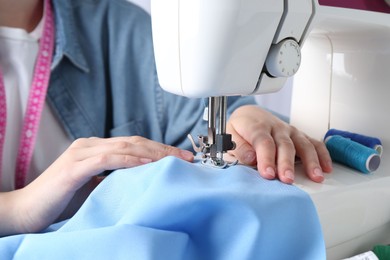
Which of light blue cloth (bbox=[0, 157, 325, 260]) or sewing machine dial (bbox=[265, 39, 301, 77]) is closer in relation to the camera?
light blue cloth (bbox=[0, 157, 325, 260])

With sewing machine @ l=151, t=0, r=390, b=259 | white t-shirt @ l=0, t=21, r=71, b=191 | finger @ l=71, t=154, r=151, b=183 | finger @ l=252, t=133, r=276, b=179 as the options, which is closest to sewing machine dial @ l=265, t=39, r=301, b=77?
sewing machine @ l=151, t=0, r=390, b=259

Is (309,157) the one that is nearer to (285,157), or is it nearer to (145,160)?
(285,157)

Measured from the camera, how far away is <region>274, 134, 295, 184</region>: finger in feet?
1.86

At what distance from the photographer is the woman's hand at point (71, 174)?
0.61m

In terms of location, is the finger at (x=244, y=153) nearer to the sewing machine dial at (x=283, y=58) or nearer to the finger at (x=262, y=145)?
the finger at (x=262, y=145)

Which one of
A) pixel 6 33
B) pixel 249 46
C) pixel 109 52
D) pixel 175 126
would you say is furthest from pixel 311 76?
pixel 6 33

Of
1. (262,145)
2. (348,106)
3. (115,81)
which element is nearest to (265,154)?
(262,145)

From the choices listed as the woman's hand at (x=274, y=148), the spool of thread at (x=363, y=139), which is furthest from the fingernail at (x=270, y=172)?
the spool of thread at (x=363, y=139)

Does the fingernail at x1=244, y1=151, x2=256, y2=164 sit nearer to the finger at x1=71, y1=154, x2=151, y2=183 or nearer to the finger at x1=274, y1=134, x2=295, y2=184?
the finger at x1=274, y1=134, x2=295, y2=184

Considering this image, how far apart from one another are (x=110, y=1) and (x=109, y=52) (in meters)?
0.15

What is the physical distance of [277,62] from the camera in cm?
56

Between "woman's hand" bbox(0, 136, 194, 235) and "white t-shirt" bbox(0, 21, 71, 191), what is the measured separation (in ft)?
1.05

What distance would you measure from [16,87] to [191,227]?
693mm

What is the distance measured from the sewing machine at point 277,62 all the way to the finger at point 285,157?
0.07 feet
